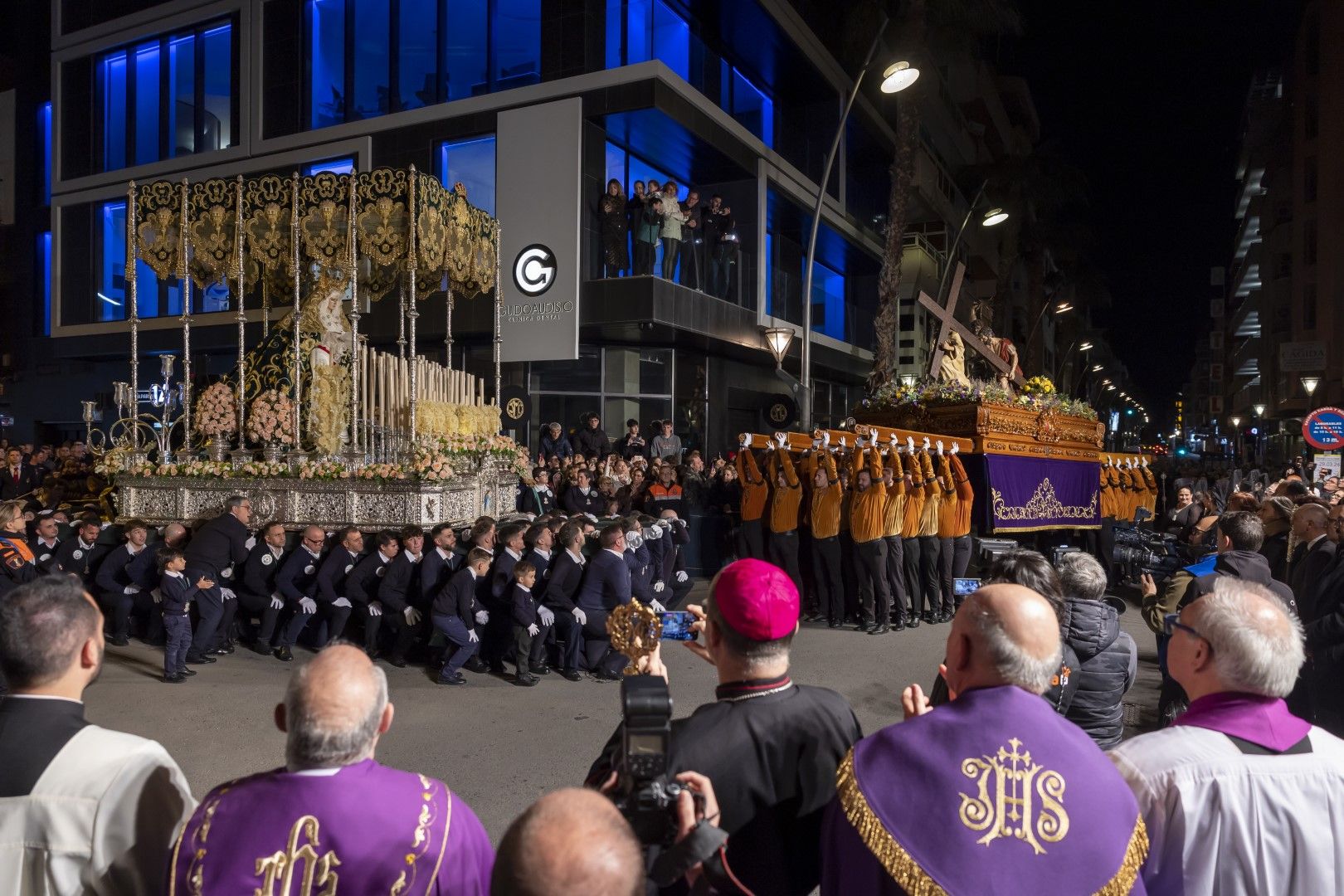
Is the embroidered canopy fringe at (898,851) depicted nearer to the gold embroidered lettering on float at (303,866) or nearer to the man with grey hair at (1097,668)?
the gold embroidered lettering on float at (303,866)

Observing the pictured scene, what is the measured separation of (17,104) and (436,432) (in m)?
26.0

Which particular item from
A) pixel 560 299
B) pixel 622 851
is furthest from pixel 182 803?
pixel 560 299

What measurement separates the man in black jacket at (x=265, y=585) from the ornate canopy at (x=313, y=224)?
4.03m

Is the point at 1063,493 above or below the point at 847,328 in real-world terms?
below

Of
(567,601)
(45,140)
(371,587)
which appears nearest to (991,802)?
(567,601)

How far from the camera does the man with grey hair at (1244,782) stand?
7.48 feet

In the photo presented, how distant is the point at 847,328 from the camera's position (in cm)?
3061

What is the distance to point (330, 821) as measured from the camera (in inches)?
81.9

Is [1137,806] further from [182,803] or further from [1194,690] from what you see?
[182,803]

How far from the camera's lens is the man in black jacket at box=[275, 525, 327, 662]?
9.19 meters

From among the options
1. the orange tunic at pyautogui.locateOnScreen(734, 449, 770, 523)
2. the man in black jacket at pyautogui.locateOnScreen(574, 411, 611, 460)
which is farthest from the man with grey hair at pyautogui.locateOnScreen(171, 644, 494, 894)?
the man in black jacket at pyautogui.locateOnScreen(574, 411, 611, 460)

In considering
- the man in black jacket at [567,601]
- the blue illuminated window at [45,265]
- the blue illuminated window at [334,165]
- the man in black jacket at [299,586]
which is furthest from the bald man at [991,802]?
the blue illuminated window at [45,265]

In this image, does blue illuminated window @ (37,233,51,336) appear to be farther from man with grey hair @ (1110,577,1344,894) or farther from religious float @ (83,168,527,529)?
man with grey hair @ (1110,577,1344,894)

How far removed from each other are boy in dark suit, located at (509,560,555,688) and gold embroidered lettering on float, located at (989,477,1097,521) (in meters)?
7.02
